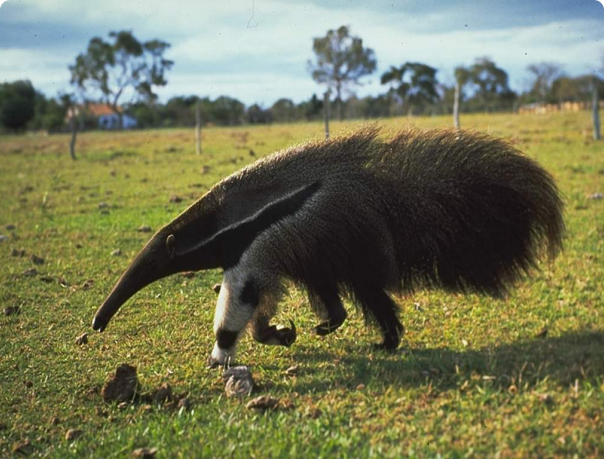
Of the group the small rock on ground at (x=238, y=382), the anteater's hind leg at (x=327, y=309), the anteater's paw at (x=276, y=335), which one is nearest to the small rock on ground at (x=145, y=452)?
the small rock on ground at (x=238, y=382)

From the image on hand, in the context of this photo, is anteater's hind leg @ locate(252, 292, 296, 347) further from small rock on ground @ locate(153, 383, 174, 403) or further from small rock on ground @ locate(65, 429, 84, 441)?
small rock on ground @ locate(65, 429, 84, 441)

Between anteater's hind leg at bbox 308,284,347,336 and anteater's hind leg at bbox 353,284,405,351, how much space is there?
0.25 metres

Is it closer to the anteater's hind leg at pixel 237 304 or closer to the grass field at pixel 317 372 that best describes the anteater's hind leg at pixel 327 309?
the grass field at pixel 317 372

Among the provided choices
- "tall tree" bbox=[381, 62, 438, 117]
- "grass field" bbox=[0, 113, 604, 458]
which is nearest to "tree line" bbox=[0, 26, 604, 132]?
"tall tree" bbox=[381, 62, 438, 117]

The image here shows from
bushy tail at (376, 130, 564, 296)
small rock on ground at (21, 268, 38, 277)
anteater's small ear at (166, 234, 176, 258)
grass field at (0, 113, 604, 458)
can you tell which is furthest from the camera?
small rock on ground at (21, 268, 38, 277)

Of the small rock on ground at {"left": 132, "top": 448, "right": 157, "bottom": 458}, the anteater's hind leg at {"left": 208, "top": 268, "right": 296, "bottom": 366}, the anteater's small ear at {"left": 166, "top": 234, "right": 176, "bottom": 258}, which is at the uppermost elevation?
the anteater's small ear at {"left": 166, "top": 234, "right": 176, "bottom": 258}

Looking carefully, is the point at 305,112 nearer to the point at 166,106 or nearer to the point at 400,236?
the point at 166,106

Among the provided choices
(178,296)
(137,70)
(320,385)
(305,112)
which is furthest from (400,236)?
(305,112)

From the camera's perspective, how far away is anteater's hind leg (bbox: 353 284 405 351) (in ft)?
14.0

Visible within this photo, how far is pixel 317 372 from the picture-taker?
4.02 metres

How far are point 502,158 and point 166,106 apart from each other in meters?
51.4

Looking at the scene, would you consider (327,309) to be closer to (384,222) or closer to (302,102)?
(384,222)

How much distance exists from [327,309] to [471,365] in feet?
3.96

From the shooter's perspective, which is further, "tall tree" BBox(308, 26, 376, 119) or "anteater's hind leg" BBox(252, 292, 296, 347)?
"tall tree" BBox(308, 26, 376, 119)
